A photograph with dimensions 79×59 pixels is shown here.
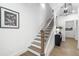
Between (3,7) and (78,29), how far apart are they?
1800 mm

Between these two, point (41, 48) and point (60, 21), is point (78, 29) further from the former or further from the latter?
point (41, 48)

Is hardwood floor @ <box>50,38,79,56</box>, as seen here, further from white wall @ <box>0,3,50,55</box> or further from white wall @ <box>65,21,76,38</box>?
white wall @ <box>0,3,50,55</box>

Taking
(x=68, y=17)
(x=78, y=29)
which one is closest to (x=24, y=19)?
(x=68, y=17)

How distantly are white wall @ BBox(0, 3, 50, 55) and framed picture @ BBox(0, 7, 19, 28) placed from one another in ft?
0.30

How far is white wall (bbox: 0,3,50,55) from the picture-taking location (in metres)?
1.80

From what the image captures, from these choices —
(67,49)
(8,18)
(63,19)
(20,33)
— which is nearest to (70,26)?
(63,19)

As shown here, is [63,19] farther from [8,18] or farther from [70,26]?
[8,18]

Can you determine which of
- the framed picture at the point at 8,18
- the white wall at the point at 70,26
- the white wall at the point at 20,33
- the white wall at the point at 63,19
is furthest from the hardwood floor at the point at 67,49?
the framed picture at the point at 8,18

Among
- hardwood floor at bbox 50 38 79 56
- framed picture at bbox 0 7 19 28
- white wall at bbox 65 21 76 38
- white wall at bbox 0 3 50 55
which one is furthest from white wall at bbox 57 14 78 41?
framed picture at bbox 0 7 19 28

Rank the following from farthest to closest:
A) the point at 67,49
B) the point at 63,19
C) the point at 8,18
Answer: the point at 67,49
the point at 63,19
the point at 8,18

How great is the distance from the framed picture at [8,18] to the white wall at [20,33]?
0.09 metres

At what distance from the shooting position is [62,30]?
2062mm

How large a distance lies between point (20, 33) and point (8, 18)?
0.46 meters

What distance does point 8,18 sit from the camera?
1.73 meters
